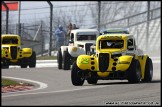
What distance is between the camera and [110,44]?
18703 millimetres

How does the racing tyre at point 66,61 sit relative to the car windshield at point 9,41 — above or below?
below

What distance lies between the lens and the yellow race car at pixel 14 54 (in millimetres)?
27859

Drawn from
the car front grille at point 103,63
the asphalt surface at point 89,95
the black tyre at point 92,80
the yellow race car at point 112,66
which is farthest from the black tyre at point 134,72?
the black tyre at point 92,80

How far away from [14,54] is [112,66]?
36.7 ft

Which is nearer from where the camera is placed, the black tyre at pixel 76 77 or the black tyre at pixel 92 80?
the black tyre at pixel 76 77

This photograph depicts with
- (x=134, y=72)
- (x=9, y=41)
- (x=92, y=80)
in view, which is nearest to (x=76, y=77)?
(x=92, y=80)

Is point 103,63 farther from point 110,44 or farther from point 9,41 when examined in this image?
point 9,41

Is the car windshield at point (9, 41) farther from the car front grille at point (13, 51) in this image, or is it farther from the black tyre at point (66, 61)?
the black tyre at point (66, 61)

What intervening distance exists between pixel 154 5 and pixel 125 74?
14246 millimetres

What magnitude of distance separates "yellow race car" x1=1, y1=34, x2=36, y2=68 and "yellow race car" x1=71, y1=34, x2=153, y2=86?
33.5 feet

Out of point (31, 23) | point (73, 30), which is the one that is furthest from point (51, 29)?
point (73, 30)

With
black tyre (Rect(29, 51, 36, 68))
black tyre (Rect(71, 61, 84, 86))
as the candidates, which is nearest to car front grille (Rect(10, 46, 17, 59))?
black tyre (Rect(29, 51, 36, 68))

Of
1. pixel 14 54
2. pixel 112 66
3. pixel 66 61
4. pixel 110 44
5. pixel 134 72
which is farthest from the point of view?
pixel 14 54

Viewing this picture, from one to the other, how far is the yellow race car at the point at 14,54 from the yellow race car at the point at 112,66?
10217 mm
